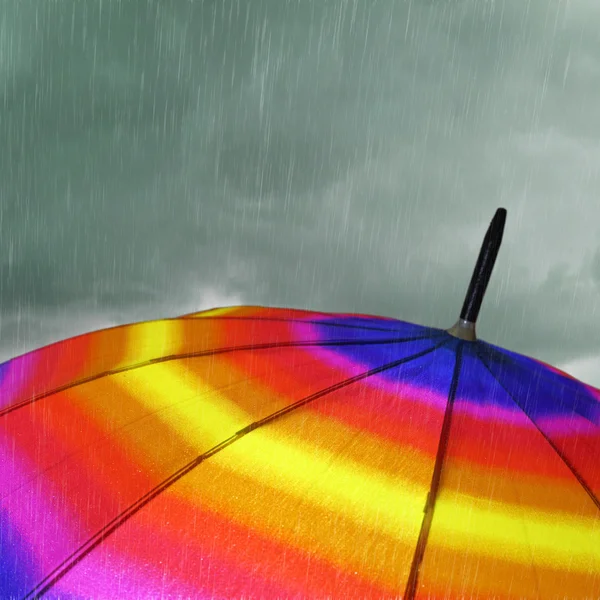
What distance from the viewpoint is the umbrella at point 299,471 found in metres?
2.85

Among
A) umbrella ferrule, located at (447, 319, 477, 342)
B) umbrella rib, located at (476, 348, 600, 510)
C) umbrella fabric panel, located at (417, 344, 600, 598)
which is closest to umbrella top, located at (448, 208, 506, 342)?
umbrella ferrule, located at (447, 319, 477, 342)

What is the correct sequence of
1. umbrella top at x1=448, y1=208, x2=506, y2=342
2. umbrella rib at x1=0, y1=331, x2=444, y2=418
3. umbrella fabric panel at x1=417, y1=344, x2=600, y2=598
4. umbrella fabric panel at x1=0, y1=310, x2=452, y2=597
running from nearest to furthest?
1. umbrella fabric panel at x1=417, y1=344, x2=600, y2=598
2. umbrella fabric panel at x1=0, y1=310, x2=452, y2=597
3. umbrella rib at x1=0, y1=331, x2=444, y2=418
4. umbrella top at x1=448, y1=208, x2=506, y2=342

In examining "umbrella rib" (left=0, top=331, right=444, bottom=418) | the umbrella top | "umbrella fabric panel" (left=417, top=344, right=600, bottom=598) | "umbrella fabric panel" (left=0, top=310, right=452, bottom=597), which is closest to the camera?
"umbrella fabric panel" (left=417, top=344, right=600, bottom=598)

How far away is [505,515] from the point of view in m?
3.20

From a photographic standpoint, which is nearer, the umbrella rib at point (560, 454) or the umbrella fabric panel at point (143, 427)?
the umbrella fabric panel at point (143, 427)

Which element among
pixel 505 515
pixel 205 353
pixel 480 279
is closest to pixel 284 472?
pixel 505 515

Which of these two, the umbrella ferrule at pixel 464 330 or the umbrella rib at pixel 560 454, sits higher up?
the umbrella ferrule at pixel 464 330

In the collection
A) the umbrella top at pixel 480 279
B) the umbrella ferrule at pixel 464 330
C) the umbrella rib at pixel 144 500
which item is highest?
the umbrella top at pixel 480 279

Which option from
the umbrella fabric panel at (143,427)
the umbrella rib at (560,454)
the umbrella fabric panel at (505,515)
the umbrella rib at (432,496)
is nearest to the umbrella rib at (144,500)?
the umbrella fabric panel at (143,427)

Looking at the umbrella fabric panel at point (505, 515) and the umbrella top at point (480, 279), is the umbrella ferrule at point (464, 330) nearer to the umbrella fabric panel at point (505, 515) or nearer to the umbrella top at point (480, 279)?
the umbrella top at point (480, 279)

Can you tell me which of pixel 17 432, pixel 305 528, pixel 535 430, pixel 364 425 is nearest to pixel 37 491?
pixel 17 432

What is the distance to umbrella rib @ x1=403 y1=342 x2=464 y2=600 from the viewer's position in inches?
110

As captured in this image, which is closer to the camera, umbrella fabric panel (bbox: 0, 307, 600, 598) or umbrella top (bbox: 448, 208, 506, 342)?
umbrella fabric panel (bbox: 0, 307, 600, 598)

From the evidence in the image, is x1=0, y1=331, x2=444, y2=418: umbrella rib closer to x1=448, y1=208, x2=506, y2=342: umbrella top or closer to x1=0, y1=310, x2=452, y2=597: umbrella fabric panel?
x1=0, y1=310, x2=452, y2=597: umbrella fabric panel
